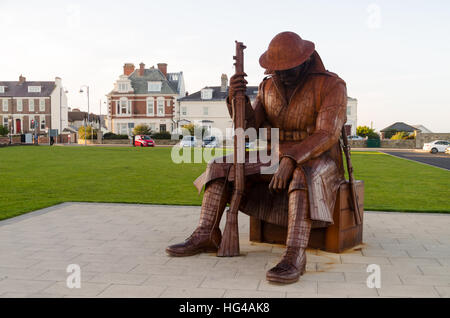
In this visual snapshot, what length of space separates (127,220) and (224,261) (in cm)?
289

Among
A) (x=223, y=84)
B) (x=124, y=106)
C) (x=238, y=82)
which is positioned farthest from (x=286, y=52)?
(x=124, y=106)

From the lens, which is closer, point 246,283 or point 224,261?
point 246,283

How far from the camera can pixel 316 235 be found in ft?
17.4

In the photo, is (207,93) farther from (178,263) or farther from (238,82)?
(178,263)

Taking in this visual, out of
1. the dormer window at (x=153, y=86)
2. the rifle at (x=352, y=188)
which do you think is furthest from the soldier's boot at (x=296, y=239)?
the dormer window at (x=153, y=86)

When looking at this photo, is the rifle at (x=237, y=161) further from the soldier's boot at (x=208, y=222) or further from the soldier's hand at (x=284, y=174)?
the soldier's hand at (x=284, y=174)

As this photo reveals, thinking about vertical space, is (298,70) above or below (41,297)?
above

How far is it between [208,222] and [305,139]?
140 centimetres

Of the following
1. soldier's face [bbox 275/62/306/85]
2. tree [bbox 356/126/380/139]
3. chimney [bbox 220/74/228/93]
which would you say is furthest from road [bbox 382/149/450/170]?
chimney [bbox 220/74/228/93]

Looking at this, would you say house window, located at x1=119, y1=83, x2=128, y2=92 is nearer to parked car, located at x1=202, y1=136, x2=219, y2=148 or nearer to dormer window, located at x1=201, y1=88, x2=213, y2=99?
dormer window, located at x1=201, y1=88, x2=213, y2=99

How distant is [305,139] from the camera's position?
15.2 ft

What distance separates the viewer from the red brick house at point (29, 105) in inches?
2889
